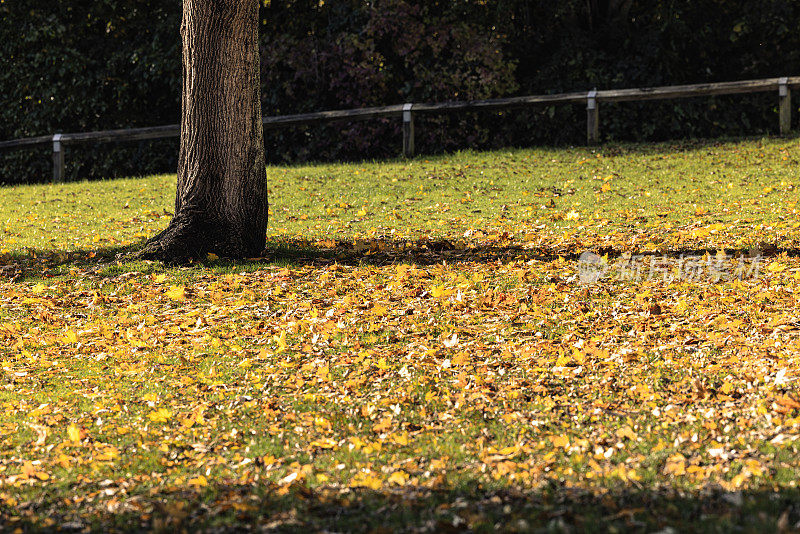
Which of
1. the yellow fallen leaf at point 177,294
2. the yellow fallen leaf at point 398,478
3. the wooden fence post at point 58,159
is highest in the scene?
the wooden fence post at point 58,159

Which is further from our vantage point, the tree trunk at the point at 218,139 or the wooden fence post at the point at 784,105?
the wooden fence post at the point at 784,105

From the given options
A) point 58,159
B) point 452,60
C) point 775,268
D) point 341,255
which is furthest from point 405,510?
point 58,159

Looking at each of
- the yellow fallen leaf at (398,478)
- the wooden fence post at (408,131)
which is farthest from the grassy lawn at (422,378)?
the wooden fence post at (408,131)

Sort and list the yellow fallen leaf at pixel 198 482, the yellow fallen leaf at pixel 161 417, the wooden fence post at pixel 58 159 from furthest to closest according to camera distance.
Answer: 1. the wooden fence post at pixel 58 159
2. the yellow fallen leaf at pixel 161 417
3. the yellow fallen leaf at pixel 198 482

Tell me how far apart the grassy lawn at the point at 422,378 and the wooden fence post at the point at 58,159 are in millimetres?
7164

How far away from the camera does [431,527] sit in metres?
4.05

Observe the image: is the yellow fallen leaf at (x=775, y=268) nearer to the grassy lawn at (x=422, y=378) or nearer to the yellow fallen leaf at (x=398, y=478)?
the grassy lawn at (x=422, y=378)

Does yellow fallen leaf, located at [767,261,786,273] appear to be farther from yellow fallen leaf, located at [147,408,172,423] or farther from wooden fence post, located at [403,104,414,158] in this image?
wooden fence post, located at [403,104,414,158]

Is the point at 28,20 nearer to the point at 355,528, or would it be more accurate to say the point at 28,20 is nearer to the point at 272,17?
the point at 272,17

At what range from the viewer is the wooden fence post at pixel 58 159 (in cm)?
1834

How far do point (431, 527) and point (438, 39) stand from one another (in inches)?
605

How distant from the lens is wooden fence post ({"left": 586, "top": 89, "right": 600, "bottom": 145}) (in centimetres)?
1700

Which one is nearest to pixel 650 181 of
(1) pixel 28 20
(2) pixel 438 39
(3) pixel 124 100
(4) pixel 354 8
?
(2) pixel 438 39

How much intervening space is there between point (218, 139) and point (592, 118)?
9.49 meters
